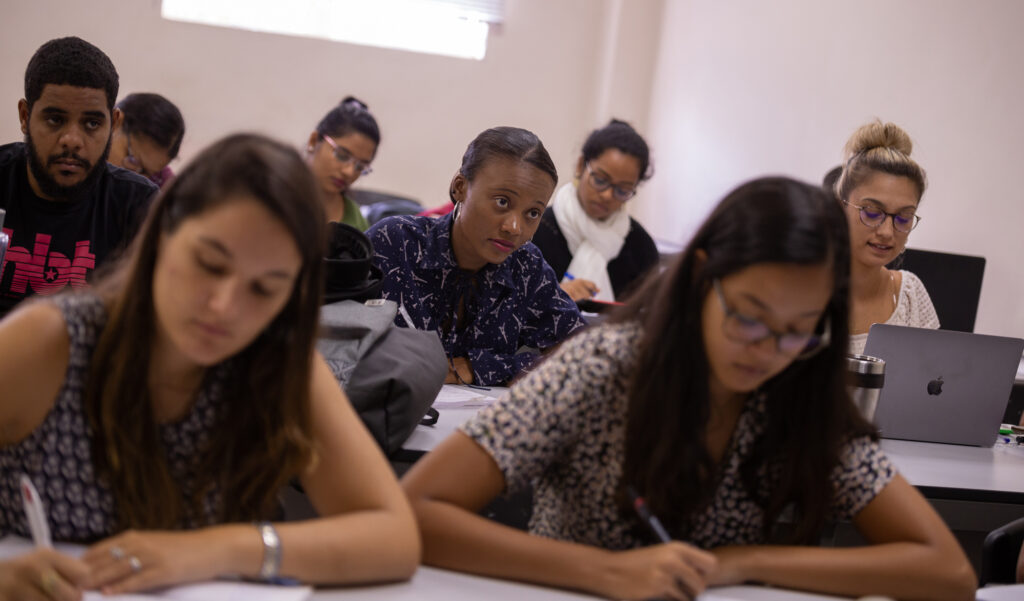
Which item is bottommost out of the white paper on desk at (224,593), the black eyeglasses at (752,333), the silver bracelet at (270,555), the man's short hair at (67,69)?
the white paper on desk at (224,593)

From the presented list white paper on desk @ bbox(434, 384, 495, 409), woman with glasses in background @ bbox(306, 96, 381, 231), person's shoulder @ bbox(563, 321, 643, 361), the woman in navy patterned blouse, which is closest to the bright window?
woman with glasses in background @ bbox(306, 96, 381, 231)

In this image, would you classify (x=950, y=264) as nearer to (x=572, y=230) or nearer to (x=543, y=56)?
(x=572, y=230)

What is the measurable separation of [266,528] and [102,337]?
11.0 inches

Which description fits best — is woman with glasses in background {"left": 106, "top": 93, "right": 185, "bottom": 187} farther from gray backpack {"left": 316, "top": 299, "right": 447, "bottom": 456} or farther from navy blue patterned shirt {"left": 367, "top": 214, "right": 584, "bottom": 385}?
gray backpack {"left": 316, "top": 299, "right": 447, "bottom": 456}

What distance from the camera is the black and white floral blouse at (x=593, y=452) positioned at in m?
1.19

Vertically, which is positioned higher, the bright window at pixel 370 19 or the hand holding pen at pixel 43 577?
the bright window at pixel 370 19

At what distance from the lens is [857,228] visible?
8.20 ft

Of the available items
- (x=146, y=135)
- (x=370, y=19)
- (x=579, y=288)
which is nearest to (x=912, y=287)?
(x=579, y=288)

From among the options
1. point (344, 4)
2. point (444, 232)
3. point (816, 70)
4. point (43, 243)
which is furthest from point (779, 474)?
point (344, 4)

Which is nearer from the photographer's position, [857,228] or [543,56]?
[857,228]

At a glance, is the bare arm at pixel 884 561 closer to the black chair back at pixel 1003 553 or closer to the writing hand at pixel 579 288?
the black chair back at pixel 1003 553

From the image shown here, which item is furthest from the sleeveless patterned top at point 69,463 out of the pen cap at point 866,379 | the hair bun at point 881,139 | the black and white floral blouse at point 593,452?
the hair bun at point 881,139

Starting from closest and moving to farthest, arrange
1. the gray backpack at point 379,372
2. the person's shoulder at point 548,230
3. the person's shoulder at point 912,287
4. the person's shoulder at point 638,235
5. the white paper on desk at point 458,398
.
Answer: the gray backpack at point 379,372 < the white paper on desk at point 458,398 < the person's shoulder at point 912,287 < the person's shoulder at point 548,230 < the person's shoulder at point 638,235

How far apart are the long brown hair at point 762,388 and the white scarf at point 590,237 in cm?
251
